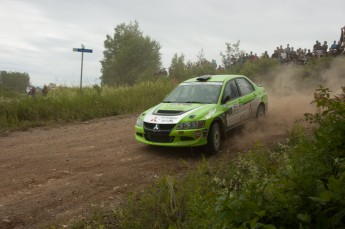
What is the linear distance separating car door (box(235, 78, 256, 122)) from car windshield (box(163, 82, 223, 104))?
2.70 ft

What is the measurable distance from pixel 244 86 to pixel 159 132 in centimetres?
342

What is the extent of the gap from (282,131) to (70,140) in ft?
19.2

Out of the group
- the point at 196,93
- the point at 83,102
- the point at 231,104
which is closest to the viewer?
the point at 231,104

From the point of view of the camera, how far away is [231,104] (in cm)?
875

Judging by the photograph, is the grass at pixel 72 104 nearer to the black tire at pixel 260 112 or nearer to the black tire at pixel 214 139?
the black tire at pixel 260 112

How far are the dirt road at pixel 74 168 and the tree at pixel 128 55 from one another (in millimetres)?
45592

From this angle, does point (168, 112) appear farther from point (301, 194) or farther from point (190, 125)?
point (301, 194)

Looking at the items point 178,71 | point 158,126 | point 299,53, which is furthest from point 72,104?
point 299,53

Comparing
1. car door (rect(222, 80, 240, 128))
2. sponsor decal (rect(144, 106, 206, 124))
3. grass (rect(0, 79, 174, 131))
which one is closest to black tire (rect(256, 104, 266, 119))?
car door (rect(222, 80, 240, 128))

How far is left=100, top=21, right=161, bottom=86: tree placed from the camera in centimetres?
5672

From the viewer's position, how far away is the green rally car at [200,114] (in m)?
7.63

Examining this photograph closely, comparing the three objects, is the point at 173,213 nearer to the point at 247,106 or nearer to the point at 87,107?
the point at 247,106

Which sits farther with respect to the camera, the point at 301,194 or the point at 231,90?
the point at 231,90

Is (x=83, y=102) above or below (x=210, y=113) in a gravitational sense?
below
